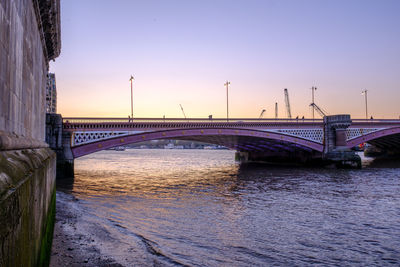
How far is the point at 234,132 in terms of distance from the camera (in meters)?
40.6

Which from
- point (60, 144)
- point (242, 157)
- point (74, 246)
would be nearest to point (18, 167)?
point (74, 246)

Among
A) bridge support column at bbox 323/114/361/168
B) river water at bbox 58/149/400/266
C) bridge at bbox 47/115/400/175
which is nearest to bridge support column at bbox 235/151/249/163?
bridge at bbox 47/115/400/175

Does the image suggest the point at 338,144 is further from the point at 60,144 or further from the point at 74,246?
the point at 74,246

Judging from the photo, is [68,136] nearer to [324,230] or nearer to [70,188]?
[70,188]

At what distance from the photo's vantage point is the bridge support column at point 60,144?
102 feet

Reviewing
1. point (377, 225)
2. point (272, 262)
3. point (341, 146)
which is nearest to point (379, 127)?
point (341, 146)

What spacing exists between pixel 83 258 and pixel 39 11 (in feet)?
31.2

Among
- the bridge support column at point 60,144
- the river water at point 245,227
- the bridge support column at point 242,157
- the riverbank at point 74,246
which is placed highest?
the bridge support column at point 60,144

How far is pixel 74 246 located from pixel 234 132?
32050mm

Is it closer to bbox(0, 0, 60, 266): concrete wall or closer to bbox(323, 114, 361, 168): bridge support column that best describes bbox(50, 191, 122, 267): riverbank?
bbox(0, 0, 60, 266): concrete wall

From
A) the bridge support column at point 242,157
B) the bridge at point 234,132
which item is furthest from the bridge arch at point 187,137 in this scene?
the bridge support column at point 242,157

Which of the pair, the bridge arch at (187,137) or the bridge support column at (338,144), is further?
the bridge support column at (338,144)

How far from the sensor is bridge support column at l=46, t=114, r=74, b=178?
1225 inches

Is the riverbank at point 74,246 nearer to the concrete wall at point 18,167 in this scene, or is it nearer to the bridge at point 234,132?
the concrete wall at point 18,167
